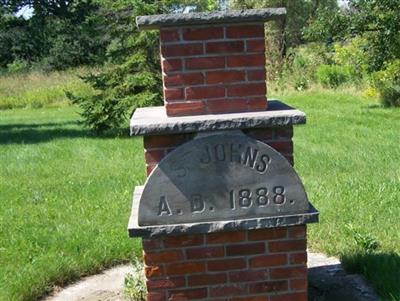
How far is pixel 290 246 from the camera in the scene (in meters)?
3.40

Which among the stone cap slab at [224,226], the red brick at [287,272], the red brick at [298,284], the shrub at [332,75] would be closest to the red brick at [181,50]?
the stone cap slab at [224,226]

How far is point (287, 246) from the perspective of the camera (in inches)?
134

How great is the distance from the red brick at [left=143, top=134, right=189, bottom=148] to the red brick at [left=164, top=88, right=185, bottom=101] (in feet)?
0.69

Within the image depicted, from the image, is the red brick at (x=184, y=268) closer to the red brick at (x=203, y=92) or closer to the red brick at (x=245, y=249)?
the red brick at (x=245, y=249)

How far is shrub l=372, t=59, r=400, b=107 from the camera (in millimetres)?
14914

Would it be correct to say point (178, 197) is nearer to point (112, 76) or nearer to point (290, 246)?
point (290, 246)

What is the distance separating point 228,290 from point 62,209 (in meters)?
3.59

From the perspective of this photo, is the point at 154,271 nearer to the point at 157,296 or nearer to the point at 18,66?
the point at 157,296

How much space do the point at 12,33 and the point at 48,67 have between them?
13.8 ft

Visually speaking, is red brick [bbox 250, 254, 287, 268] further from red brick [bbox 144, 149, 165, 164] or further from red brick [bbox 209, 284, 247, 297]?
red brick [bbox 144, 149, 165, 164]

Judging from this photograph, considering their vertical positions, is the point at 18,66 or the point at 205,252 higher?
the point at 18,66

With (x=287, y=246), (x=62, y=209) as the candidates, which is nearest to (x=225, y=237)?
(x=287, y=246)

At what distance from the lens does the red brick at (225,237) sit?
3.37 metres

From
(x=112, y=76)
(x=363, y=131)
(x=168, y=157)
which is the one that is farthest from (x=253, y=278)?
(x=112, y=76)
